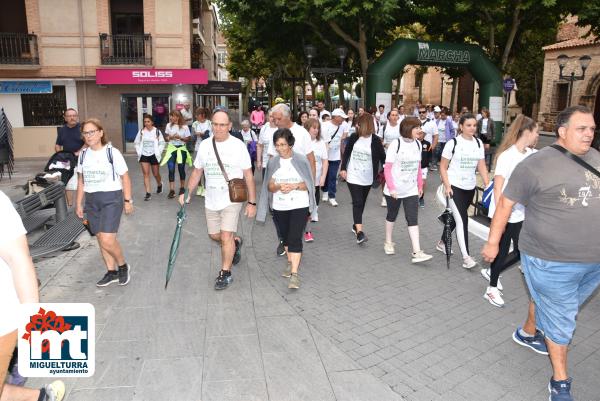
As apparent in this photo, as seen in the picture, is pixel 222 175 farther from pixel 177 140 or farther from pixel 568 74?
pixel 568 74

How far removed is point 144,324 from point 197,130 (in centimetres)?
709

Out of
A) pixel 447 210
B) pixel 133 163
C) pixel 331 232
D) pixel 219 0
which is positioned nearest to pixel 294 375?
pixel 447 210

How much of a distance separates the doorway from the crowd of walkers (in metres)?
9.94

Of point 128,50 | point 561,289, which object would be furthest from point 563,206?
point 128,50

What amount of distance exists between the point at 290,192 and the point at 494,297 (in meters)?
2.29

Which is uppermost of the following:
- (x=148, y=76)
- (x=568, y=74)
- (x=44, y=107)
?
(x=568, y=74)

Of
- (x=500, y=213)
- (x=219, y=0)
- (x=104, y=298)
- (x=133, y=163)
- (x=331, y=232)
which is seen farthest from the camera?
(x=219, y=0)

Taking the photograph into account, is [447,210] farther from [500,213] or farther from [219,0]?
[219,0]

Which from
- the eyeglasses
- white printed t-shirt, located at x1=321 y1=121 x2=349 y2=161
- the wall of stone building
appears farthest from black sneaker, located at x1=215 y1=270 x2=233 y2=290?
the wall of stone building

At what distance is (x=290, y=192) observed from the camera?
18.4 ft

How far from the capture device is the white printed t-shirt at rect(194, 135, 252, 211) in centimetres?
552

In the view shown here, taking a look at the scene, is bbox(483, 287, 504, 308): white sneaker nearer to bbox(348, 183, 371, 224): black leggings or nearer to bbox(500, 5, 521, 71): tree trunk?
bbox(348, 183, 371, 224): black leggings

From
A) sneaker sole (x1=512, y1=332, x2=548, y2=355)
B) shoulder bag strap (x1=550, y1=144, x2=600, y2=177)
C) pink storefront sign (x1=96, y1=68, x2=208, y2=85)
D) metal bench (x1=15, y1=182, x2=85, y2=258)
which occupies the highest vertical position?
pink storefront sign (x1=96, y1=68, x2=208, y2=85)

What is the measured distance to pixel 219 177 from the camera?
5.53 metres
